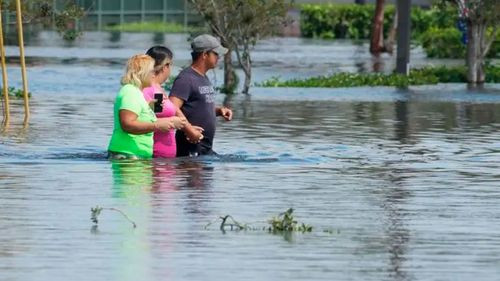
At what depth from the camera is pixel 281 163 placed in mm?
17078

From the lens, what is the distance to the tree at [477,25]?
32000 millimetres

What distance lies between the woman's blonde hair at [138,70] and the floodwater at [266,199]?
2.59 ft

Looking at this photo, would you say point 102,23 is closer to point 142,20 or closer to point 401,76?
point 142,20

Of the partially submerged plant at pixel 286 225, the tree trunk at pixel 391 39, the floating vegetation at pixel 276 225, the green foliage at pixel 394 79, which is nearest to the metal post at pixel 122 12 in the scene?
the tree trunk at pixel 391 39

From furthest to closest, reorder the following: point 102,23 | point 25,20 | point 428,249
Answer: point 102,23, point 25,20, point 428,249

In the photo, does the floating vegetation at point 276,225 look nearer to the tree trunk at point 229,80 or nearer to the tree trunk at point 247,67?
the tree trunk at point 247,67

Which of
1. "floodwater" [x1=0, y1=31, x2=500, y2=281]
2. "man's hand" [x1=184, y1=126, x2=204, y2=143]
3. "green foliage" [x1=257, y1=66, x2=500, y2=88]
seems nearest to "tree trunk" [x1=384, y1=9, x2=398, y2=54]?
"green foliage" [x1=257, y1=66, x2=500, y2=88]


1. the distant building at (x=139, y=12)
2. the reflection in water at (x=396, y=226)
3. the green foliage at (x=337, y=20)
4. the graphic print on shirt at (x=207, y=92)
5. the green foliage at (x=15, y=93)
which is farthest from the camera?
the distant building at (x=139, y=12)

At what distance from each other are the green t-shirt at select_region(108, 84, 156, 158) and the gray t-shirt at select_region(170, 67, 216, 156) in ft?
1.66

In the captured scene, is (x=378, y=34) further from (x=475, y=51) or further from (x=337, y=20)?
(x=475, y=51)

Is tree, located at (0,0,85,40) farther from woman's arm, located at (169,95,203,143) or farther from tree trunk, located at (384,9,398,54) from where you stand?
tree trunk, located at (384,9,398,54)

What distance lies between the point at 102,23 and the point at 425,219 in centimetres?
5513

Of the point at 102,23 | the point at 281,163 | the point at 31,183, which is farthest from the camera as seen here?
the point at 102,23

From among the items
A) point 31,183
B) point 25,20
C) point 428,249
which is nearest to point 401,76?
point 25,20
